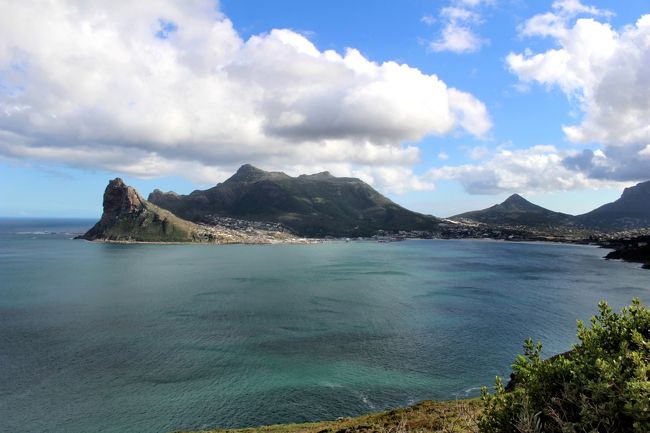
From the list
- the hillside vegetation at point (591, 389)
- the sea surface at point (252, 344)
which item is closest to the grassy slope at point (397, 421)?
the sea surface at point (252, 344)

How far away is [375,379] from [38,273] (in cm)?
17426

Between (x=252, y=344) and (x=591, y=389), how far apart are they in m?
72.6

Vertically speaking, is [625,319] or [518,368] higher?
[625,319]

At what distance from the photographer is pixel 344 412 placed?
175 feet

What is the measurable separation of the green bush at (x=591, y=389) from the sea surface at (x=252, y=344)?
1551 inches

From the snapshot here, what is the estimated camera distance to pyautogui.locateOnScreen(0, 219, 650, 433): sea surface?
54.8 metres

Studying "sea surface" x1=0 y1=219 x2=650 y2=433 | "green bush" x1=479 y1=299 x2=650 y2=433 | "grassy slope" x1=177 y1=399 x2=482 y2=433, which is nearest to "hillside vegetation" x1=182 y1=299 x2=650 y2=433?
"green bush" x1=479 y1=299 x2=650 y2=433

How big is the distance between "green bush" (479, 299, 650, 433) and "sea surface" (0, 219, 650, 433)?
39.4m

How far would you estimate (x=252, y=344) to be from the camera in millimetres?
81125

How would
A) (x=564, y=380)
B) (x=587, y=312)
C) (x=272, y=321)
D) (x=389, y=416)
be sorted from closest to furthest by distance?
1. (x=564, y=380)
2. (x=389, y=416)
3. (x=272, y=321)
4. (x=587, y=312)

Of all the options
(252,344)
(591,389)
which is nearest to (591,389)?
(591,389)

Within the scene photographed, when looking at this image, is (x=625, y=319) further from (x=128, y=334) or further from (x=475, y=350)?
(x=128, y=334)

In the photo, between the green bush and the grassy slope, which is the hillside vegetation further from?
the grassy slope

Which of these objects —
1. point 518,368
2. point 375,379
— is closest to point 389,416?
point 375,379
